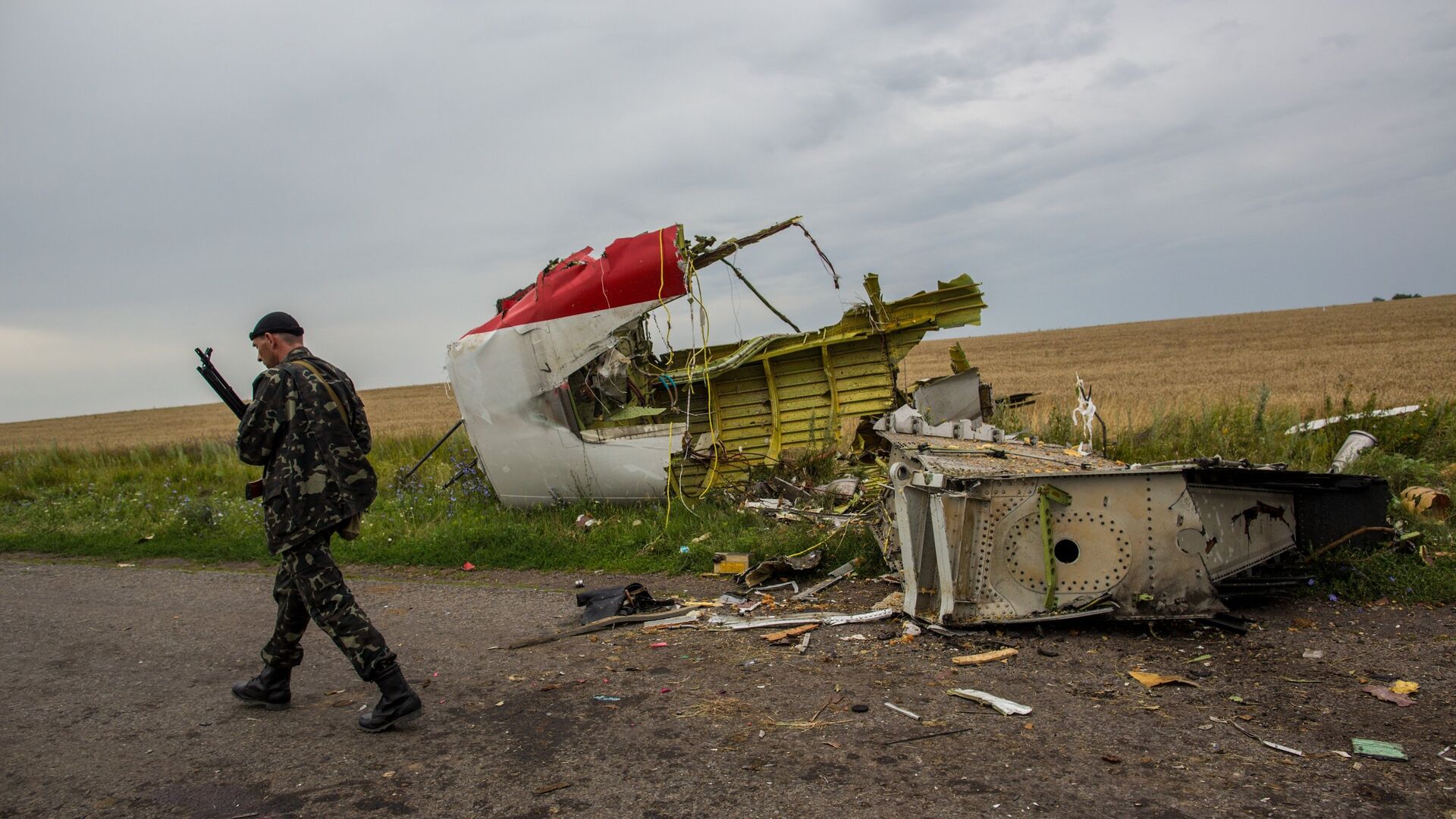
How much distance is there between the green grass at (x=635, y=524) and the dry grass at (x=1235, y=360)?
3.32ft

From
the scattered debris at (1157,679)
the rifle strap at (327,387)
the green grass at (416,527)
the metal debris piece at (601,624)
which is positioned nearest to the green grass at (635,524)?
the green grass at (416,527)

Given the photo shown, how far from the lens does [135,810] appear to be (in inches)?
130

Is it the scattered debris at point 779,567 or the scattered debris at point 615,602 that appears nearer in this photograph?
the scattered debris at point 615,602

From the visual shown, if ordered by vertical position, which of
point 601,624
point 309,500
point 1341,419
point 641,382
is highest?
point 641,382

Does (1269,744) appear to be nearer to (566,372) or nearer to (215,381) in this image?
(215,381)

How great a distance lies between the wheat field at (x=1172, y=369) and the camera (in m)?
17.3

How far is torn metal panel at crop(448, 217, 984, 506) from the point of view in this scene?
8.60 metres

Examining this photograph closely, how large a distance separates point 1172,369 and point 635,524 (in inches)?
895

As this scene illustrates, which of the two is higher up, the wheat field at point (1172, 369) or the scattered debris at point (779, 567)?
the wheat field at point (1172, 369)

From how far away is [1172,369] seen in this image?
26.2 m

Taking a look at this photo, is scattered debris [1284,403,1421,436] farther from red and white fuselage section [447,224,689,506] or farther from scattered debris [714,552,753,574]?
red and white fuselage section [447,224,689,506]

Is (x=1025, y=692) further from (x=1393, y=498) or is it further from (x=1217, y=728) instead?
(x=1393, y=498)

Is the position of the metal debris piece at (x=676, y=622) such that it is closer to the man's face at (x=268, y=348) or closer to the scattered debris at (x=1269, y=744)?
the man's face at (x=268, y=348)

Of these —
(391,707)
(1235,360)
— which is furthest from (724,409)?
(1235,360)
